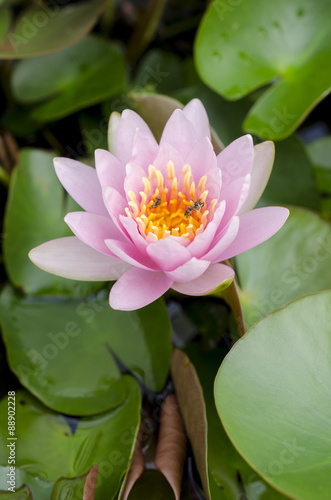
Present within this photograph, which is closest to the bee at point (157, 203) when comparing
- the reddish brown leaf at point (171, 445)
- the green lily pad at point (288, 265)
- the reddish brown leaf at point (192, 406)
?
the green lily pad at point (288, 265)

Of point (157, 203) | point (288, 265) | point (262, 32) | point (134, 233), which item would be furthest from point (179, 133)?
point (262, 32)

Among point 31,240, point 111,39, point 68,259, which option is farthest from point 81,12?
point 68,259

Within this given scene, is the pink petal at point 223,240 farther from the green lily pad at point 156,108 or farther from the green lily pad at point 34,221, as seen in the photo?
the green lily pad at point 34,221

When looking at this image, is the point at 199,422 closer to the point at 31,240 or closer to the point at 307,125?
the point at 31,240

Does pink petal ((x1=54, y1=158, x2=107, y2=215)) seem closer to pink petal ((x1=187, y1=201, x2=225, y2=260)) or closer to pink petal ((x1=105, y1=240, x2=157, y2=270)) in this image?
pink petal ((x1=105, y1=240, x2=157, y2=270))

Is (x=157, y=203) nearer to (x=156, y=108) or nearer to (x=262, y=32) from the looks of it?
(x=156, y=108)
